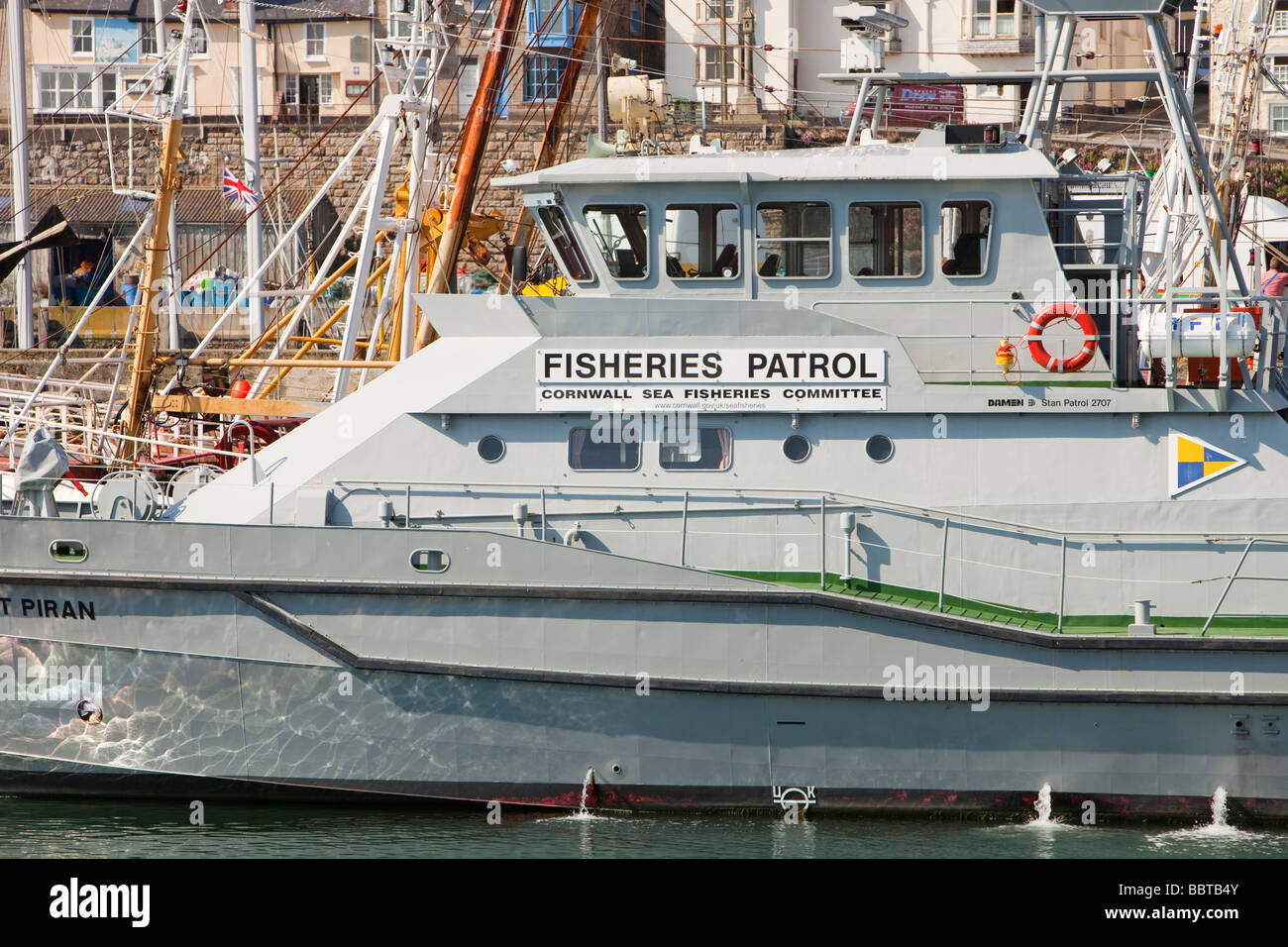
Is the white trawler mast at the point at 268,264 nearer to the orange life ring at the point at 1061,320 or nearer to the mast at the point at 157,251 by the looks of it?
the mast at the point at 157,251

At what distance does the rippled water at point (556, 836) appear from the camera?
956 centimetres

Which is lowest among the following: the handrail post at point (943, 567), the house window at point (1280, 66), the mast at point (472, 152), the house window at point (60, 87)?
the handrail post at point (943, 567)

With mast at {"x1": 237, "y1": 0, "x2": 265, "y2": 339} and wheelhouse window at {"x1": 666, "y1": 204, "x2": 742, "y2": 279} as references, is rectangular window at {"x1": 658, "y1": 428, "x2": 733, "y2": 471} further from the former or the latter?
mast at {"x1": 237, "y1": 0, "x2": 265, "y2": 339}

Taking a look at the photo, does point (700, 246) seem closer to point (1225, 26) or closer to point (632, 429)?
point (632, 429)

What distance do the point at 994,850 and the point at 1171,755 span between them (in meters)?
1.43

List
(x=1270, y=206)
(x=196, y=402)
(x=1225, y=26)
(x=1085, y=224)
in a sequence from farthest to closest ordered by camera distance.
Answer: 1. (x=1270, y=206)
2. (x=1225, y=26)
3. (x=196, y=402)
4. (x=1085, y=224)

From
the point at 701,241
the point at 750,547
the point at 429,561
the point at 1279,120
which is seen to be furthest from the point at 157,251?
the point at 1279,120

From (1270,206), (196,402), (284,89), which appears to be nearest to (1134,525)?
(196,402)

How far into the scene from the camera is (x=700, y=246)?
10406 millimetres

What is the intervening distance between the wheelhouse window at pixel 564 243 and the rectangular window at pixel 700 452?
57.5 inches

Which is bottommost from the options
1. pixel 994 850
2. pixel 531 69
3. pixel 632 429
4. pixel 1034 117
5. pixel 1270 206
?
pixel 994 850

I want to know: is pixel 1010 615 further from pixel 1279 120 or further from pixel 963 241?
pixel 1279 120

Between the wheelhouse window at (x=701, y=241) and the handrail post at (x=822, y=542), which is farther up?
the wheelhouse window at (x=701, y=241)

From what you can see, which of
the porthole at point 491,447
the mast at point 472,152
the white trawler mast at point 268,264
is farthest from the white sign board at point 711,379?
the mast at point 472,152
